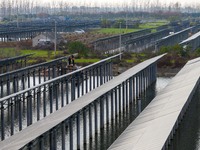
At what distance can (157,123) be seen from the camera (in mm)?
18781

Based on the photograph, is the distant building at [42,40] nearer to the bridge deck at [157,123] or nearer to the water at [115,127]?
the water at [115,127]

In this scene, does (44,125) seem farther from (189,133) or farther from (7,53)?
(7,53)

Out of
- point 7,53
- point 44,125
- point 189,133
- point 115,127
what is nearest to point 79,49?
point 7,53

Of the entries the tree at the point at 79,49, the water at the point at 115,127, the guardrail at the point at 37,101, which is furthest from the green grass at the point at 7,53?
the water at the point at 115,127

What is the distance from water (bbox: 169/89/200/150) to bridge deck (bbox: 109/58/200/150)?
0.38 m

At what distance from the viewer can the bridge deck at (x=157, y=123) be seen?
1642cm

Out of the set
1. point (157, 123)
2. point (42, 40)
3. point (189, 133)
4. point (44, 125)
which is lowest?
point (42, 40)

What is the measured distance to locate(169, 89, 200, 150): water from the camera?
66.2 ft

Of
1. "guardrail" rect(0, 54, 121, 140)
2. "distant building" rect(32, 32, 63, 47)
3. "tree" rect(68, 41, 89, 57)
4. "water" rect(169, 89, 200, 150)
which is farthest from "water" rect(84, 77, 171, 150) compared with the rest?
"distant building" rect(32, 32, 63, 47)

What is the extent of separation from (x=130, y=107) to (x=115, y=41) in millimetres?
37408

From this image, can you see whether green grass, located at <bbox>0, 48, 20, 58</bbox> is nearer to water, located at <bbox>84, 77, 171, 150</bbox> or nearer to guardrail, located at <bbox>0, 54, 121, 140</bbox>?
guardrail, located at <bbox>0, 54, 121, 140</bbox>

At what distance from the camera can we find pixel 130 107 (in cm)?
2798

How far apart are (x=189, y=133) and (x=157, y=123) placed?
339 centimetres

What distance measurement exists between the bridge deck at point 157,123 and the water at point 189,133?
383mm
